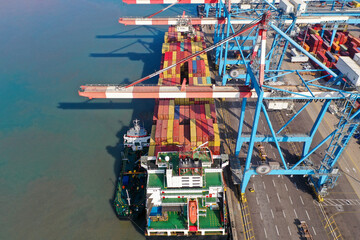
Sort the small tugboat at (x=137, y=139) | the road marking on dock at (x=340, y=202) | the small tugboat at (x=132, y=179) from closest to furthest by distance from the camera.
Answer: the small tugboat at (x=132, y=179), the road marking on dock at (x=340, y=202), the small tugboat at (x=137, y=139)

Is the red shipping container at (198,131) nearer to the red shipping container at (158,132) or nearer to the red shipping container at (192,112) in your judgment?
the red shipping container at (192,112)

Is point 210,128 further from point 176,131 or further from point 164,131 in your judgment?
point 164,131

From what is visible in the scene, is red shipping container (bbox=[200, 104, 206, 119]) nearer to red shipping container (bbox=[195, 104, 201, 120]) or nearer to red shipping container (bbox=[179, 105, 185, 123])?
red shipping container (bbox=[195, 104, 201, 120])

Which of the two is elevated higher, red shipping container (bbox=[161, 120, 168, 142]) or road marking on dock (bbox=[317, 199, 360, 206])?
red shipping container (bbox=[161, 120, 168, 142])

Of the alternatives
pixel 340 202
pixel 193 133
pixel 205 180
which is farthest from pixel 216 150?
pixel 340 202

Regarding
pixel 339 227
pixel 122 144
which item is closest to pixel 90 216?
pixel 122 144

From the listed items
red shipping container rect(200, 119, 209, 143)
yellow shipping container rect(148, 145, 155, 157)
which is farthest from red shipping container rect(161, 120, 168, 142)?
red shipping container rect(200, 119, 209, 143)

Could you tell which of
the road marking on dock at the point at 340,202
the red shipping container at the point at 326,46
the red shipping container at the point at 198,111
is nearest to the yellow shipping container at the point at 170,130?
the red shipping container at the point at 198,111
